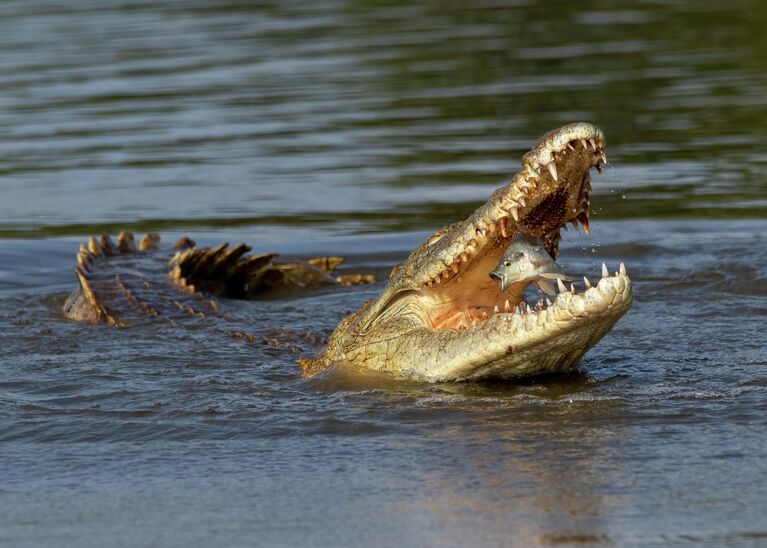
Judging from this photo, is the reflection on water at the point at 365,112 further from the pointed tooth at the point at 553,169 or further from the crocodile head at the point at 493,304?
the pointed tooth at the point at 553,169

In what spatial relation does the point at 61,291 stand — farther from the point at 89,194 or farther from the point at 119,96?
the point at 119,96

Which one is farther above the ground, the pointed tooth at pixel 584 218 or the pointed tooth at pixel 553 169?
the pointed tooth at pixel 553 169

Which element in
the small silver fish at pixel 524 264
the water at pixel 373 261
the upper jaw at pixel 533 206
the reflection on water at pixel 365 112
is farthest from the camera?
the reflection on water at pixel 365 112

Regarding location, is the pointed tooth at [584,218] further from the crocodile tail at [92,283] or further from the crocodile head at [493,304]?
the crocodile tail at [92,283]

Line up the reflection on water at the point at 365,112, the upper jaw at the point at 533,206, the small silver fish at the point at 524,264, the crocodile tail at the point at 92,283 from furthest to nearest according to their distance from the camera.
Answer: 1. the reflection on water at the point at 365,112
2. the crocodile tail at the point at 92,283
3. the small silver fish at the point at 524,264
4. the upper jaw at the point at 533,206

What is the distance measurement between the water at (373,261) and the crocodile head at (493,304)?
135mm

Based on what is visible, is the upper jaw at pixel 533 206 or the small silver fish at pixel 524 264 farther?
the small silver fish at pixel 524 264

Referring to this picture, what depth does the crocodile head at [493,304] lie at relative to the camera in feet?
14.3

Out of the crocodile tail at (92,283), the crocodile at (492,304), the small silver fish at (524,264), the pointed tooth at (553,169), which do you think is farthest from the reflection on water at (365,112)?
the pointed tooth at (553,169)

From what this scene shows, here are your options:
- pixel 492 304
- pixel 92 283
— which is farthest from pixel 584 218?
pixel 92 283

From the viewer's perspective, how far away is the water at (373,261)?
12.3 feet

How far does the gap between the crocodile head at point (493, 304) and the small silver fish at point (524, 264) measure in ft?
0.22

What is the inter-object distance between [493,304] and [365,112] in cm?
820

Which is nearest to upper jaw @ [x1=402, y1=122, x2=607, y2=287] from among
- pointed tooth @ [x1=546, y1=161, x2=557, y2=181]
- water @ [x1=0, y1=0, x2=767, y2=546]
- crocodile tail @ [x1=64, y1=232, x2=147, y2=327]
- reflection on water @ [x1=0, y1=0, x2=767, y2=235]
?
pointed tooth @ [x1=546, y1=161, x2=557, y2=181]
